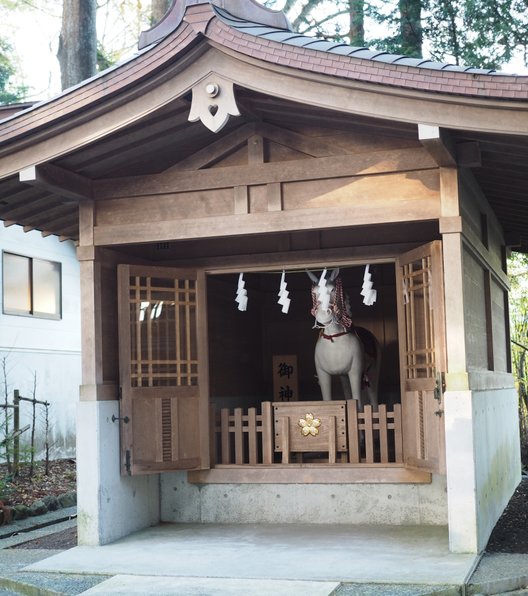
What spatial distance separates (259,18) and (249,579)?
17.9 ft

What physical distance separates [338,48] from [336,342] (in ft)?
13.5

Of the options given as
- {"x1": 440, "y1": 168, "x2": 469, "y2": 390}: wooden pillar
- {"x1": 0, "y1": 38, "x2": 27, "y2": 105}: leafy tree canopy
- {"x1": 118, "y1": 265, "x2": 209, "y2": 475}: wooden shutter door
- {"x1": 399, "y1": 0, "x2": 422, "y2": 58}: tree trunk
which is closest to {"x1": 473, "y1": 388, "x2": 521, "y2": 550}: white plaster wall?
{"x1": 440, "y1": 168, "x2": 469, "y2": 390}: wooden pillar

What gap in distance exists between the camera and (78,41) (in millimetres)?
17906

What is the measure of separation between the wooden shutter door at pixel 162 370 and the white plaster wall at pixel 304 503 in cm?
48

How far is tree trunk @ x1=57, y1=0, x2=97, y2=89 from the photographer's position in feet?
58.5

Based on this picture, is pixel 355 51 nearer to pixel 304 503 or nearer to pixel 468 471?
pixel 468 471

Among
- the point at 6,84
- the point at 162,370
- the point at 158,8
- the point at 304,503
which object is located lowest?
the point at 304,503

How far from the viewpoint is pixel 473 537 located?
732 cm

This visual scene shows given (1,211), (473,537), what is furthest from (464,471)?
(1,211)

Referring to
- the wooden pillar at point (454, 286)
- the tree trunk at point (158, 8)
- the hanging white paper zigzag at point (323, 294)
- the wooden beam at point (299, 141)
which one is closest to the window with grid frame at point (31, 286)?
the tree trunk at point (158, 8)

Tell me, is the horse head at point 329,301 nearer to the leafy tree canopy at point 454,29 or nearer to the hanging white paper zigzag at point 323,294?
the hanging white paper zigzag at point 323,294

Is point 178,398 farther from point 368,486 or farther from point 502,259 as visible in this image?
point 502,259

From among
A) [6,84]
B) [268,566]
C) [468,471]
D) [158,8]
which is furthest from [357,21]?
[268,566]

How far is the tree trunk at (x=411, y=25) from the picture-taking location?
661 inches
